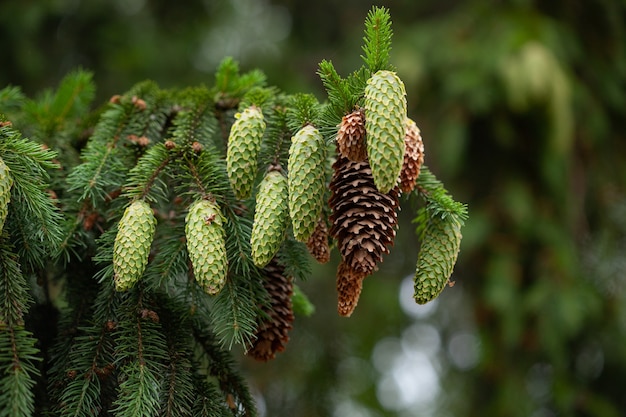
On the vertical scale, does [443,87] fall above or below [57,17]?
above

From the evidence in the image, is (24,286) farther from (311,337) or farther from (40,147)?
(311,337)

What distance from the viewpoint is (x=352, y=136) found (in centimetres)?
108

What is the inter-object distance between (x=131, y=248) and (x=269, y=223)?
24cm

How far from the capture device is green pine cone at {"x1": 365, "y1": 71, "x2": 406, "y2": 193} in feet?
3.32

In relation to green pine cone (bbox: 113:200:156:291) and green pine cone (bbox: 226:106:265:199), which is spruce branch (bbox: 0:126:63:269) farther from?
green pine cone (bbox: 226:106:265:199)

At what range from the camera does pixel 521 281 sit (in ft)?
11.1

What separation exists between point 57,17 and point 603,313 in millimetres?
3502

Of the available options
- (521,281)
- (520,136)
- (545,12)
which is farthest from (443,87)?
(521,281)

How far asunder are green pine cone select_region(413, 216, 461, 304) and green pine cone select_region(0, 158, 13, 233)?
0.69 meters

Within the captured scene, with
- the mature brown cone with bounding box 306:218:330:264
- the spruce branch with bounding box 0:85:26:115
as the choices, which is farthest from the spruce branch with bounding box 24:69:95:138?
the mature brown cone with bounding box 306:218:330:264

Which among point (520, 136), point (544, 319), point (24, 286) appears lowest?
point (24, 286)

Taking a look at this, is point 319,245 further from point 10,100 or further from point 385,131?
point 10,100

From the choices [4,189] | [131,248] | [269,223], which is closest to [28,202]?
[4,189]

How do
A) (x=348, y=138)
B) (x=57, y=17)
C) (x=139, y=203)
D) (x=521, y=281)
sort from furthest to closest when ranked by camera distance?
(x=57, y=17), (x=521, y=281), (x=139, y=203), (x=348, y=138)
